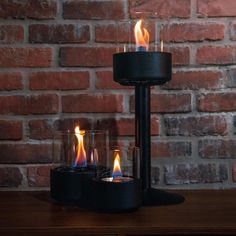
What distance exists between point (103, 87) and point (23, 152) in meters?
0.34

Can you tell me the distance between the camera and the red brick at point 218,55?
146 cm

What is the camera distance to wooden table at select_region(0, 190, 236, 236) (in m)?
0.95

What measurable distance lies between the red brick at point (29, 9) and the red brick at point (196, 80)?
0.46 m

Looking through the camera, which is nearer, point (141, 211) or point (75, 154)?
point (141, 211)

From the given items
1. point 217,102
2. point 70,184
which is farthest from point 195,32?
point 70,184

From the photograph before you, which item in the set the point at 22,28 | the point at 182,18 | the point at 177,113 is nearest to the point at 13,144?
the point at 22,28

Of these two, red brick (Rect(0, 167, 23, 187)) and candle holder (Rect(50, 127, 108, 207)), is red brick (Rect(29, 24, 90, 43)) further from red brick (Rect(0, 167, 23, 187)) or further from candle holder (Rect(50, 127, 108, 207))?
red brick (Rect(0, 167, 23, 187))

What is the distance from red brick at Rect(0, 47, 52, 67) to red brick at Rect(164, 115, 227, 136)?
46cm

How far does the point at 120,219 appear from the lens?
1.02 m

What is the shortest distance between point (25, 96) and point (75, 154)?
1.01 ft

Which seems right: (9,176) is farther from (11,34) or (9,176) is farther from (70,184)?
(11,34)

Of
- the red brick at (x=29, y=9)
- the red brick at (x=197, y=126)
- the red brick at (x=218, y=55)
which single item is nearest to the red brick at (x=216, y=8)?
the red brick at (x=218, y=55)

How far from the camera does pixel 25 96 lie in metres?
1.46

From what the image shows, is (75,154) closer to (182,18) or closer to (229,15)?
(182,18)
